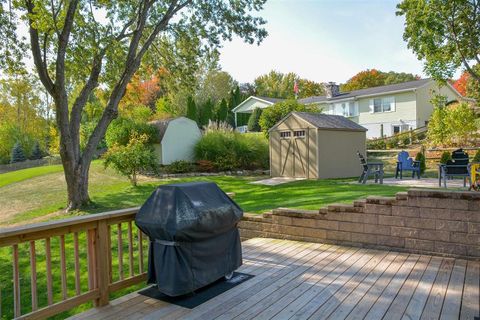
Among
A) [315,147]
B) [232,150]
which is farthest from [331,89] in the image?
[315,147]

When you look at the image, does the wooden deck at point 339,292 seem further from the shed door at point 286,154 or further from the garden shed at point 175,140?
the garden shed at point 175,140

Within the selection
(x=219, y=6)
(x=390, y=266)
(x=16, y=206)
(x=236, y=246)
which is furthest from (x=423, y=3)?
(x=16, y=206)

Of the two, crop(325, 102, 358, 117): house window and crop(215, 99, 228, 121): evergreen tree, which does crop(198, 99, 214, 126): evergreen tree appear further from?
crop(325, 102, 358, 117): house window

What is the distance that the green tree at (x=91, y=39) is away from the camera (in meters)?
8.55

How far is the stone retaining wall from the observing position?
3.88 m

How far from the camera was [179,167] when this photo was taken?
15211mm

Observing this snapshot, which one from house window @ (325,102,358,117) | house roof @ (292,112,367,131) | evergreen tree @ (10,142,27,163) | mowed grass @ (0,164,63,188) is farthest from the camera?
evergreen tree @ (10,142,27,163)

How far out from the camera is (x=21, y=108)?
31.0 meters

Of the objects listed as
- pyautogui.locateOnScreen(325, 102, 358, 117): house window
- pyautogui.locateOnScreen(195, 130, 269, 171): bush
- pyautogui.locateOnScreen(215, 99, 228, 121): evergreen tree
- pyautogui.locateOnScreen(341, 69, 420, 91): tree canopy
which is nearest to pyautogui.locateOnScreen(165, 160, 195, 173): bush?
pyautogui.locateOnScreen(195, 130, 269, 171): bush

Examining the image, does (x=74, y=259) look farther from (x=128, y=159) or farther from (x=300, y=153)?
(x=300, y=153)

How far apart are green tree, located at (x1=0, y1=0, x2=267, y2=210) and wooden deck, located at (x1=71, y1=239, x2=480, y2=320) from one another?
6.58 metres

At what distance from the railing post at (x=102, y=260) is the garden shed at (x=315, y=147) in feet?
33.3

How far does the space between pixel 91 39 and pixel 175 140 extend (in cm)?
713

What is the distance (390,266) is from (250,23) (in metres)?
9.39
